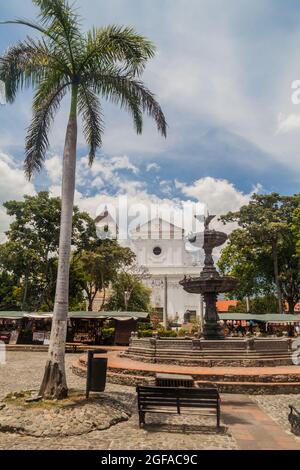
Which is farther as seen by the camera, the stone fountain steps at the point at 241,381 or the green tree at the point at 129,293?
the green tree at the point at 129,293

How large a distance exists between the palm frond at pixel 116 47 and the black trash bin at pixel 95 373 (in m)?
7.08

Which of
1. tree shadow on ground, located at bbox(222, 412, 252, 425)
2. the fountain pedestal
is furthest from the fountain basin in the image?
tree shadow on ground, located at bbox(222, 412, 252, 425)

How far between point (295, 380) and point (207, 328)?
15.0ft

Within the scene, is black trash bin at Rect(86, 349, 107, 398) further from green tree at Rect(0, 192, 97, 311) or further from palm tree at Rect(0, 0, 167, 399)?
green tree at Rect(0, 192, 97, 311)

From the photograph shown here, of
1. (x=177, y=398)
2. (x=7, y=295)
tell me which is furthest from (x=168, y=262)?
(x=177, y=398)

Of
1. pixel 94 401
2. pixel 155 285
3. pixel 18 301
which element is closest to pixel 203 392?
pixel 94 401

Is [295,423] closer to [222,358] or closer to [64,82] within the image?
[222,358]

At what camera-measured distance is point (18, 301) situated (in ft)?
121

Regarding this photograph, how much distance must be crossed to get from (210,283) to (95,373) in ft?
24.9

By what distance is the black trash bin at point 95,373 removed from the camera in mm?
7773

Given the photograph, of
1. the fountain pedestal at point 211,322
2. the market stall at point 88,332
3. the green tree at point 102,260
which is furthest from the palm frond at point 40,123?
the green tree at point 102,260

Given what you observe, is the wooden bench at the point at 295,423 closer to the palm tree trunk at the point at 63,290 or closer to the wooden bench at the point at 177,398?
the wooden bench at the point at 177,398

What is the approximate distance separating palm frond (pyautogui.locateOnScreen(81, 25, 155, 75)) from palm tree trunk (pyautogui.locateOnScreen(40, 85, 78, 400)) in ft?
3.30

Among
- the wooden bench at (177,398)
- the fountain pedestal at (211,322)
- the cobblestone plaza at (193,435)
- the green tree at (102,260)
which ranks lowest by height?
the cobblestone plaza at (193,435)
